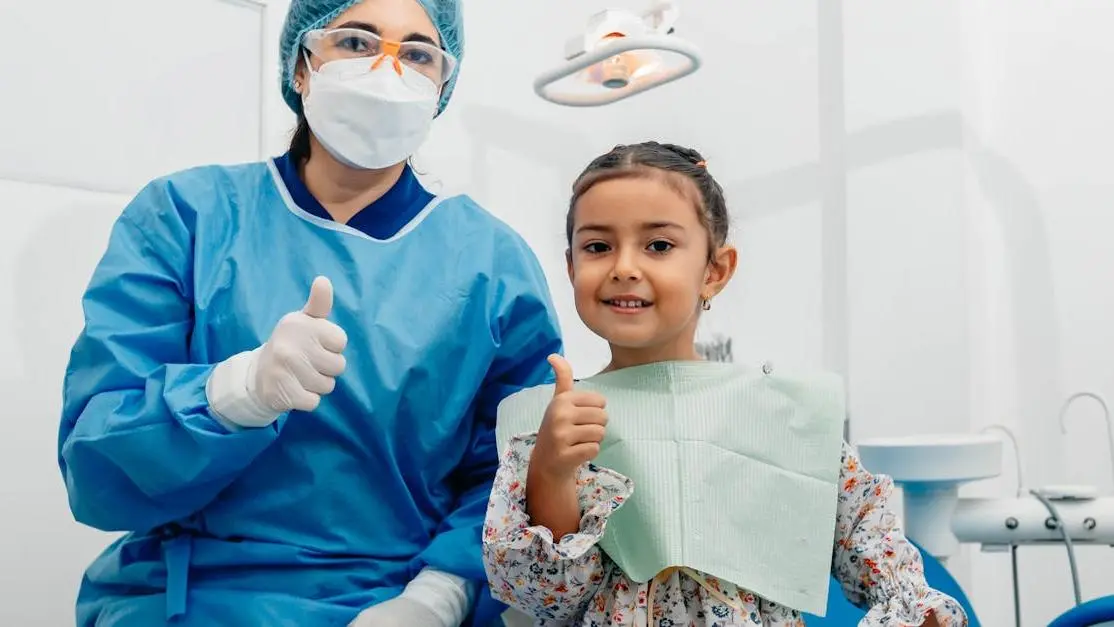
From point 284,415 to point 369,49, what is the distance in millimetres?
537

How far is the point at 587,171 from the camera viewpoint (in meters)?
1.16

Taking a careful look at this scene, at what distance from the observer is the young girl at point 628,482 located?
1007 millimetres

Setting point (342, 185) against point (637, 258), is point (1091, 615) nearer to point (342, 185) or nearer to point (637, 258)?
point (637, 258)

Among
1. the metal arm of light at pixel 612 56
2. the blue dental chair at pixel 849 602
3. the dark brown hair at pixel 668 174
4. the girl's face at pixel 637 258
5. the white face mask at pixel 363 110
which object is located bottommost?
the blue dental chair at pixel 849 602

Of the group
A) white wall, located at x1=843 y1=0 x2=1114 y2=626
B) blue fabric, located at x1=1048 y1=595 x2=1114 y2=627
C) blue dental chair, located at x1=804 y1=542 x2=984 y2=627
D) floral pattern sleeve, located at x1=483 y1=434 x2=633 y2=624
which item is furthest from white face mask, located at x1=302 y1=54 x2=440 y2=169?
white wall, located at x1=843 y1=0 x2=1114 y2=626

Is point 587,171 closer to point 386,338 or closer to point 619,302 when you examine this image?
point 619,302

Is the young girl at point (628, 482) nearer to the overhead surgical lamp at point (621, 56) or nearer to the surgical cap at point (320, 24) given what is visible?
the surgical cap at point (320, 24)

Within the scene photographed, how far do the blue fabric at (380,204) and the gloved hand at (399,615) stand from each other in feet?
1.63

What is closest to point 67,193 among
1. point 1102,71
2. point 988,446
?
point 988,446

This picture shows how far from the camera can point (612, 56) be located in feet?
7.24

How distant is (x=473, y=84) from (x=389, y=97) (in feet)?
3.96

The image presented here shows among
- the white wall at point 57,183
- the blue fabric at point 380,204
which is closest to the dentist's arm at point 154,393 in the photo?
the blue fabric at point 380,204

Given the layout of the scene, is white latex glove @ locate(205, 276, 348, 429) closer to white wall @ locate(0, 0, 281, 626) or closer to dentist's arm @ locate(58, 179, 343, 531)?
dentist's arm @ locate(58, 179, 343, 531)

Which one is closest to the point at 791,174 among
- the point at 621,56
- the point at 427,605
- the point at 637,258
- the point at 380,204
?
the point at 621,56
